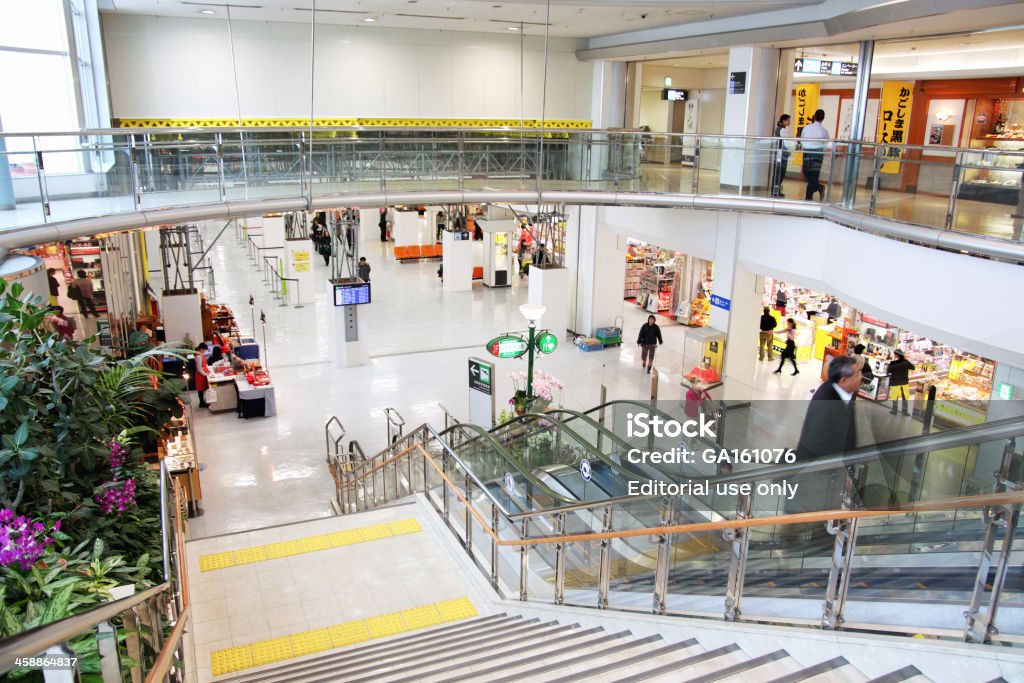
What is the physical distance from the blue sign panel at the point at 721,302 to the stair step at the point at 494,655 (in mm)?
10901

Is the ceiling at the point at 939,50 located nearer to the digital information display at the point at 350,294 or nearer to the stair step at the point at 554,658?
the digital information display at the point at 350,294

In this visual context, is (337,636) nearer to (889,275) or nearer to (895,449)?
(895,449)

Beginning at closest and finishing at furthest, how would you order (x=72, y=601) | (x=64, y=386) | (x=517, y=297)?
(x=72, y=601) < (x=64, y=386) < (x=517, y=297)

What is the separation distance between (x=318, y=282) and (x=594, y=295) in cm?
1054

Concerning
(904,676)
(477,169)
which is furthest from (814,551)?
(477,169)

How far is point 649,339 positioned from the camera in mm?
17875

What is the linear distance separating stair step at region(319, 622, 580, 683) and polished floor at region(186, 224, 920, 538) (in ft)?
9.96

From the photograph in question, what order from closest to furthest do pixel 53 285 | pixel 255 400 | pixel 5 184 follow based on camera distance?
pixel 5 184 < pixel 53 285 < pixel 255 400

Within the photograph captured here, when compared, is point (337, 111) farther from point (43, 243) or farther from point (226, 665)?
point (226, 665)

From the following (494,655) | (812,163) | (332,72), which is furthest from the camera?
(332,72)

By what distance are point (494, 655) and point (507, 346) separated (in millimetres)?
7830

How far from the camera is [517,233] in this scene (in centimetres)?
2792

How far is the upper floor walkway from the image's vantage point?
383 inches

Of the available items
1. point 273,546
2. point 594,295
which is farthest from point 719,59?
point 273,546
